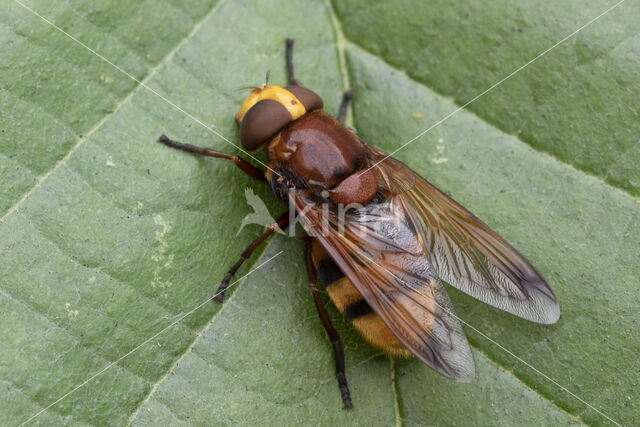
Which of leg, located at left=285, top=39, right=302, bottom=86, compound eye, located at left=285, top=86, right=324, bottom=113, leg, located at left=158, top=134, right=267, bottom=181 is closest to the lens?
leg, located at left=158, top=134, right=267, bottom=181

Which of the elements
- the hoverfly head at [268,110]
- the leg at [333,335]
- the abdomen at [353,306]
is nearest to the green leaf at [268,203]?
the leg at [333,335]

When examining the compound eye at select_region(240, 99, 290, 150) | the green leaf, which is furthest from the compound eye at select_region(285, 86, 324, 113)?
the green leaf

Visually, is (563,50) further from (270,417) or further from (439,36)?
(270,417)

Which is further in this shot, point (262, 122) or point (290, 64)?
point (290, 64)

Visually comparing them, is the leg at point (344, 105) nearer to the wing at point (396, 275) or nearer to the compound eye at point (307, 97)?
the compound eye at point (307, 97)

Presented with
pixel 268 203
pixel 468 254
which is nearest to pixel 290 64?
pixel 268 203

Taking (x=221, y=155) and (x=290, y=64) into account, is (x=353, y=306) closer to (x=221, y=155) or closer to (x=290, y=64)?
(x=221, y=155)

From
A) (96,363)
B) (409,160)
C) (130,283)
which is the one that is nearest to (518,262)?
(409,160)

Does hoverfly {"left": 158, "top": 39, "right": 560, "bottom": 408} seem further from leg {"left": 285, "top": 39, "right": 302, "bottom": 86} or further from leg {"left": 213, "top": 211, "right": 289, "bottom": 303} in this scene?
leg {"left": 285, "top": 39, "right": 302, "bottom": 86}
